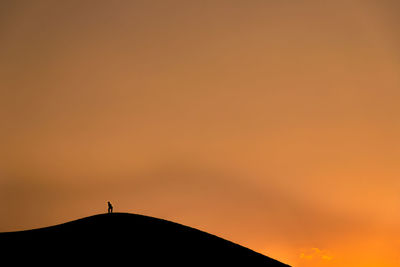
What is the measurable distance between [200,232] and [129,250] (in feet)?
25.3

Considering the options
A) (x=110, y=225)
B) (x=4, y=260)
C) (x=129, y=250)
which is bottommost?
(x=4, y=260)

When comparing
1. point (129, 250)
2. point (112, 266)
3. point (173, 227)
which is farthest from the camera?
point (173, 227)

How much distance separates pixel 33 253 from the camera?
34.2 metres

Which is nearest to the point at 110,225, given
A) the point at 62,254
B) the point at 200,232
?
the point at 62,254

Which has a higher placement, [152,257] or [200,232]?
[200,232]

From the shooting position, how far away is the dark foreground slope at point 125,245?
33531 mm

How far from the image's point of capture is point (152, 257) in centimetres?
3394

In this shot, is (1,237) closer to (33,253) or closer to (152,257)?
(33,253)

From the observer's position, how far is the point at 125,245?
3503cm

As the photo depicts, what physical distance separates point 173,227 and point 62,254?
32.2ft

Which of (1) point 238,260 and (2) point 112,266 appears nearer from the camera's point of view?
(2) point 112,266

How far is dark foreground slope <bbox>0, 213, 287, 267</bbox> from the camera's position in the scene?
33.5m

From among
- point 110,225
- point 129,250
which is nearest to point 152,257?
point 129,250

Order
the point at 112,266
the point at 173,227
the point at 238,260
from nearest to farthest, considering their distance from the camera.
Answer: the point at 112,266 → the point at 238,260 → the point at 173,227
